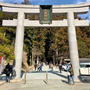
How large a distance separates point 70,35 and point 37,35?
2576cm

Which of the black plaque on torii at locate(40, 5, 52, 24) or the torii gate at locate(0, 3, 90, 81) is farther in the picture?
the black plaque on torii at locate(40, 5, 52, 24)

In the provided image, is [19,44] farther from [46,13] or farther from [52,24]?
[46,13]

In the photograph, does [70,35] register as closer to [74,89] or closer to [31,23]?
→ [31,23]

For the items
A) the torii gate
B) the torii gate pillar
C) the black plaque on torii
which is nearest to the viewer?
the torii gate pillar

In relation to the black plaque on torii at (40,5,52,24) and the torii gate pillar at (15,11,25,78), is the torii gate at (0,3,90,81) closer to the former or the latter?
the torii gate pillar at (15,11,25,78)

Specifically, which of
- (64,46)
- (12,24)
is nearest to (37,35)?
(64,46)

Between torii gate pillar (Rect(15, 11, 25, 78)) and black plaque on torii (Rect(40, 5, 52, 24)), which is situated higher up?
black plaque on torii (Rect(40, 5, 52, 24))

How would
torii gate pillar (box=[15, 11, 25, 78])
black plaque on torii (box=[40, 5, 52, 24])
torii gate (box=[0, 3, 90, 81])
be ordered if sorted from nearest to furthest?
1. torii gate pillar (box=[15, 11, 25, 78])
2. torii gate (box=[0, 3, 90, 81])
3. black plaque on torii (box=[40, 5, 52, 24])

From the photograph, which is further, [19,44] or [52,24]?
[52,24]

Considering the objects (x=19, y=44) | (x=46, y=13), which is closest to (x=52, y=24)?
(x=46, y=13)

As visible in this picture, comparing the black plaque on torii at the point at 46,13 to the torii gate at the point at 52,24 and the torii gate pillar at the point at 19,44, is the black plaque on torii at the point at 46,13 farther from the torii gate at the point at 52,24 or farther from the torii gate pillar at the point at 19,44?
the torii gate pillar at the point at 19,44

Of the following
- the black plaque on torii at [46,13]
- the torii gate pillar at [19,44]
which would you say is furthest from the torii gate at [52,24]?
the black plaque on torii at [46,13]

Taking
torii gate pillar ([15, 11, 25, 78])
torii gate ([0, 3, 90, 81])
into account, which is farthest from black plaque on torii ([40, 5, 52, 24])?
torii gate pillar ([15, 11, 25, 78])

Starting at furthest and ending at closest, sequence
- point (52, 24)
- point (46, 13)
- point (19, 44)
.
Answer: point (46, 13) → point (52, 24) → point (19, 44)
